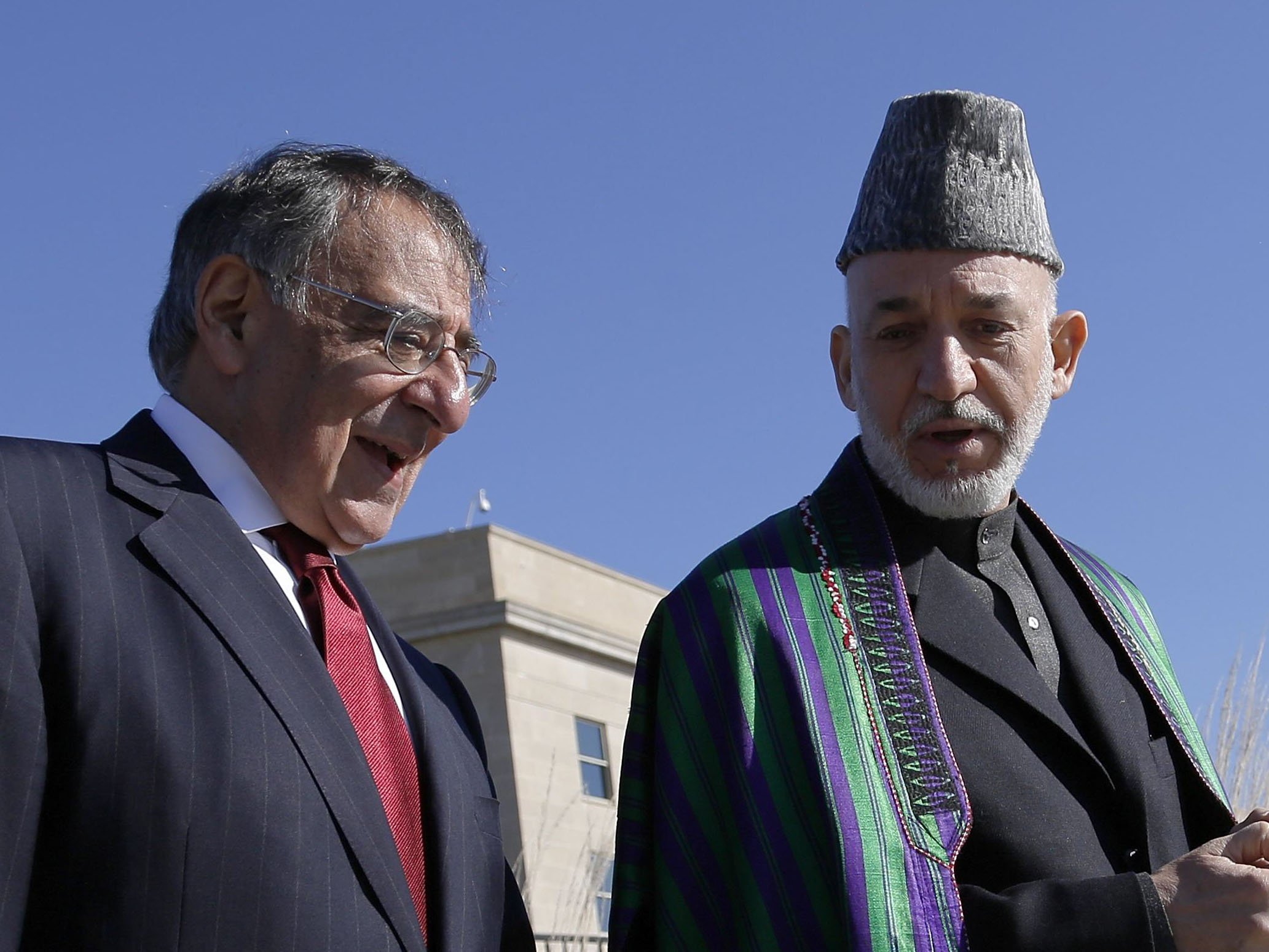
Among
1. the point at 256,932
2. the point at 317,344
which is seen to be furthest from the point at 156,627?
the point at 317,344

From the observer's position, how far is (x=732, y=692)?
10.1 ft

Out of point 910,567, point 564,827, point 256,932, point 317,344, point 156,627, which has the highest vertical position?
point 564,827

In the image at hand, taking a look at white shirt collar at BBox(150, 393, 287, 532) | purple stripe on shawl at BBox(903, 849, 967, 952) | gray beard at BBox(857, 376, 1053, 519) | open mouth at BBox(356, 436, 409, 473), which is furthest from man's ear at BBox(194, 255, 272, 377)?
purple stripe on shawl at BBox(903, 849, 967, 952)

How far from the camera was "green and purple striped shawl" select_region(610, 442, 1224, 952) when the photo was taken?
9.48 feet

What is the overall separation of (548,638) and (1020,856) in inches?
901

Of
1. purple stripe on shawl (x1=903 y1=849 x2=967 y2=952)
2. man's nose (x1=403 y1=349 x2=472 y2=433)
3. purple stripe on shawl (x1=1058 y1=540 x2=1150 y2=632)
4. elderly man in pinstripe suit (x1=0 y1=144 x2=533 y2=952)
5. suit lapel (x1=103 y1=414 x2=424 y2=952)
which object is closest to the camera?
elderly man in pinstripe suit (x1=0 y1=144 x2=533 y2=952)

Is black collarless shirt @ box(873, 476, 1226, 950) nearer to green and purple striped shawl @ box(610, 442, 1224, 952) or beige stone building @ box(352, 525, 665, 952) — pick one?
green and purple striped shawl @ box(610, 442, 1224, 952)

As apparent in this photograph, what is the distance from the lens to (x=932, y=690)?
312 cm

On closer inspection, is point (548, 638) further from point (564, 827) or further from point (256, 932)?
point (256, 932)

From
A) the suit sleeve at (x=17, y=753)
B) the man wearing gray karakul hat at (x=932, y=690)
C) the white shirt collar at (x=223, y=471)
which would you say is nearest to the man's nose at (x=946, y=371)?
the man wearing gray karakul hat at (x=932, y=690)

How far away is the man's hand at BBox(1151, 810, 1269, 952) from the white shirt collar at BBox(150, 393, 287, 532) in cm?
166

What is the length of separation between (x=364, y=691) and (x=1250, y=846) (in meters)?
1.53

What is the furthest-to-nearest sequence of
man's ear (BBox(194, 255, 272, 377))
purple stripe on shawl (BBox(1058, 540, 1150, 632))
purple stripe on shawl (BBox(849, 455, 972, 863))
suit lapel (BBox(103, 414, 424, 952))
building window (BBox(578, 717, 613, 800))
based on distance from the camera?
building window (BBox(578, 717, 613, 800)) < purple stripe on shawl (BBox(1058, 540, 1150, 632)) < man's ear (BBox(194, 255, 272, 377)) < purple stripe on shawl (BBox(849, 455, 972, 863)) < suit lapel (BBox(103, 414, 424, 952))

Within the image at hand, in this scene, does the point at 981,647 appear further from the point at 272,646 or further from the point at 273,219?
the point at 273,219
